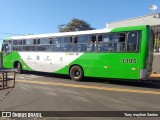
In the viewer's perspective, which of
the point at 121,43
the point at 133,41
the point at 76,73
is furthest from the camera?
the point at 76,73

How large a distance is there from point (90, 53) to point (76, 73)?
5.68 feet

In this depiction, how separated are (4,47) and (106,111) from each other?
16715mm

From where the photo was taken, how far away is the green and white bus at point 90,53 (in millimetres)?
14754

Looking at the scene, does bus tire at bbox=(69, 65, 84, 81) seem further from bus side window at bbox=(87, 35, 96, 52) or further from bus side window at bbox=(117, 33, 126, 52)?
bus side window at bbox=(117, 33, 126, 52)

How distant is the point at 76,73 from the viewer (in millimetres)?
17812

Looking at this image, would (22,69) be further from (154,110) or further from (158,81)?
(154,110)

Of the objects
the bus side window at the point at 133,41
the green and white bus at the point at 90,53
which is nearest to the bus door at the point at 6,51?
the green and white bus at the point at 90,53

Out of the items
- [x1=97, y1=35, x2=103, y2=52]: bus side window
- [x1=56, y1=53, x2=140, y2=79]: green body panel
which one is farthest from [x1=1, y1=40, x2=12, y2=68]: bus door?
[x1=97, y1=35, x2=103, y2=52]: bus side window

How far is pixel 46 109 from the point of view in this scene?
905 cm

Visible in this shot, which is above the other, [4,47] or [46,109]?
[4,47]

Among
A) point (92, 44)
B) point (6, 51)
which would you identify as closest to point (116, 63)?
point (92, 44)

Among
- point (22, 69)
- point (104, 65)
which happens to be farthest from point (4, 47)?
point (104, 65)

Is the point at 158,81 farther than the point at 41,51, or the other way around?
the point at 41,51

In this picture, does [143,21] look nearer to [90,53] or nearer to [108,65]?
[90,53]
